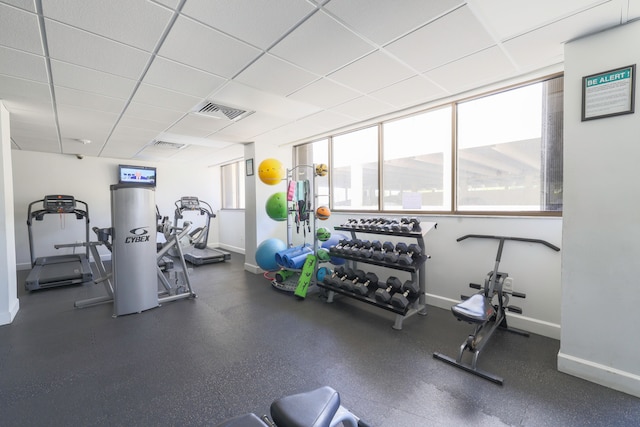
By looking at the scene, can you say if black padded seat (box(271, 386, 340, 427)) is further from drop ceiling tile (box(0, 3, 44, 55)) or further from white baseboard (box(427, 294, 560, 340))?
white baseboard (box(427, 294, 560, 340))

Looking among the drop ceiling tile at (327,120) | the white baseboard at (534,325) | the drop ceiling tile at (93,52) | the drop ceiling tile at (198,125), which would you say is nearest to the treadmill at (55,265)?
the drop ceiling tile at (198,125)

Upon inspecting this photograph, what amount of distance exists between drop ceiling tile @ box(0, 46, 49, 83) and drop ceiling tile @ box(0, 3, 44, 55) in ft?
0.38

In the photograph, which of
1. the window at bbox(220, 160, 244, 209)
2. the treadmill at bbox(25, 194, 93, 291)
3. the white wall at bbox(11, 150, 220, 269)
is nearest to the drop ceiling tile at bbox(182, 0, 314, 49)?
the treadmill at bbox(25, 194, 93, 291)

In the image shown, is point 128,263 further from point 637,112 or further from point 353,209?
point 637,112

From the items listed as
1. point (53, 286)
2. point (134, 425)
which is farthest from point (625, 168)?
point (53, 286)

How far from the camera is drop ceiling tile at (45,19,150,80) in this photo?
1.96 metres

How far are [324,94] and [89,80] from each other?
236cm

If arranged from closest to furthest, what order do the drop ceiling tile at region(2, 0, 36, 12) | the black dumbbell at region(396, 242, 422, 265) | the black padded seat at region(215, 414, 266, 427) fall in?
1. the black padded seat at region(215, 414, 266, 427)
2. the drop ceiling tile at region(2, 0, 36, 12)
3. the black dumbbell at region(396, 242, 422, 265)

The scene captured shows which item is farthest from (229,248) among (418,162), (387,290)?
Result: (418,162)

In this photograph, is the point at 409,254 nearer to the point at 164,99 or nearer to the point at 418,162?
the point at 418,162

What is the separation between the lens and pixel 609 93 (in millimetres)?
1980

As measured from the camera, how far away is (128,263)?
11.3ft

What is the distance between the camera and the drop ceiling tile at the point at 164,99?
2.95 m

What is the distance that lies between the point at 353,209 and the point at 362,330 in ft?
7.43
